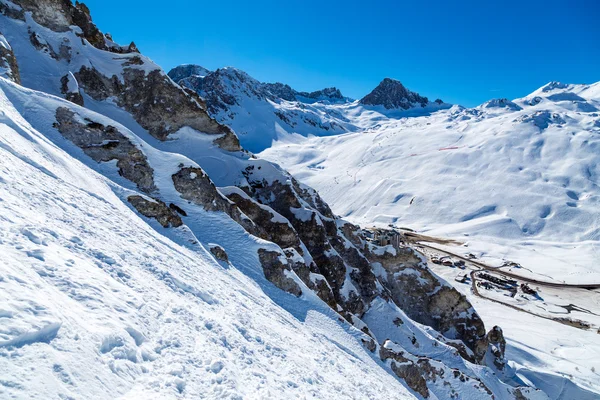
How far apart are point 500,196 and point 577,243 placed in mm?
32414

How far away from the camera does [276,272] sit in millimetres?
25188

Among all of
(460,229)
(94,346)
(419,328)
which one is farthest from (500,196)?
(94,346)

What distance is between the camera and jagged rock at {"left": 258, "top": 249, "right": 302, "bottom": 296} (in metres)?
25.1

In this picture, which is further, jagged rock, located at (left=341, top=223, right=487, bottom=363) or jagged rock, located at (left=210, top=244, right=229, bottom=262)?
jagged rock, located at (left=341, top=223, right=487, bottom=363)

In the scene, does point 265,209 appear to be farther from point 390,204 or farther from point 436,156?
point 436,156

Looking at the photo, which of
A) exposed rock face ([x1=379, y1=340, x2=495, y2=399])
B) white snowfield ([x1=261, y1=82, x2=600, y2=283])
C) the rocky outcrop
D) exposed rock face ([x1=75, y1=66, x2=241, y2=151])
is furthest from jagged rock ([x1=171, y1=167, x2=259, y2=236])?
white snowfield ([x1=261, y1=82, x2=600, y2=283])

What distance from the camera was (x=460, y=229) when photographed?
11488 centimetres

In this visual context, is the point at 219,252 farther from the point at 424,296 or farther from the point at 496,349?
the point at 496,349

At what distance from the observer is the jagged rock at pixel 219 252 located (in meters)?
22.4

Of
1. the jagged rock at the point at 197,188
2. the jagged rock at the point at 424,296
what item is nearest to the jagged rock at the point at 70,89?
the jagged rock at the point at 197,188

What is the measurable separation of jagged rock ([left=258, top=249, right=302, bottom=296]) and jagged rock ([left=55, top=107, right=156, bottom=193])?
9623 mm

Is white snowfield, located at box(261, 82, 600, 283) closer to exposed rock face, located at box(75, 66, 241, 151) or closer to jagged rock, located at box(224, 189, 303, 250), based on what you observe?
jagged rock, located at box(224, 189, 303, 250)

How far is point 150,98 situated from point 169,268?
27.3 metres

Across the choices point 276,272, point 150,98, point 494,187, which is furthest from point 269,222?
point 494,187
